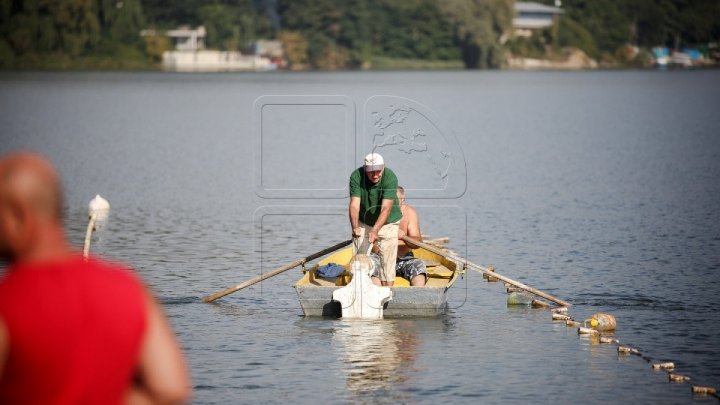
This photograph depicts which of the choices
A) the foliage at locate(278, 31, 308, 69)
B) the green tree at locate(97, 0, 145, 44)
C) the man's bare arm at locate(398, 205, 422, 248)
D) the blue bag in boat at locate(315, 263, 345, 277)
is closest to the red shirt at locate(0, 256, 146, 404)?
the man's bare arm at locate(398, 205, 422, 248)

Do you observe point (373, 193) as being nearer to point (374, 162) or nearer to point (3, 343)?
point (374, 162)

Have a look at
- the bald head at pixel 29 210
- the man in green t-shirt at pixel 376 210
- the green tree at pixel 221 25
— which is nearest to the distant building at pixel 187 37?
the green tree at pixel 221 25

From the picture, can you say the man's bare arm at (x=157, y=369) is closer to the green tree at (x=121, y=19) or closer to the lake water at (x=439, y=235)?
the lake water at (x=439, y=235)

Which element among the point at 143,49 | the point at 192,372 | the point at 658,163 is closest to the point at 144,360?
the point at 192,372

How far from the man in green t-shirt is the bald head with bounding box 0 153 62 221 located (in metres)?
13.2

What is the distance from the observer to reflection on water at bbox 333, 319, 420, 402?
1511 cm

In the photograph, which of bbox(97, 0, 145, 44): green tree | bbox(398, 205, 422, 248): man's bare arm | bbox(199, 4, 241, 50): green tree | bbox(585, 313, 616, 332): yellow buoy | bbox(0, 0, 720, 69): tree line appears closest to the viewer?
bbox(585, 313, 616, 332): yellow buoy

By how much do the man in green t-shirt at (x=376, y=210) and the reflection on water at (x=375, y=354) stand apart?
874 mm

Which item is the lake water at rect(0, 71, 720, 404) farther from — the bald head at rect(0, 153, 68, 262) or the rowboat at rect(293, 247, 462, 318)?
the bald head at rect(0, 153, 68, 262)

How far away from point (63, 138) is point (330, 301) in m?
50.6

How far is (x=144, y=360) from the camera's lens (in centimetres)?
457

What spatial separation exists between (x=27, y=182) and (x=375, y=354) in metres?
12.4

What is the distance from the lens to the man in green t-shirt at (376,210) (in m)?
17.8

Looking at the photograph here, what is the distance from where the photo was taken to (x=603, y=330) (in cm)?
1852
